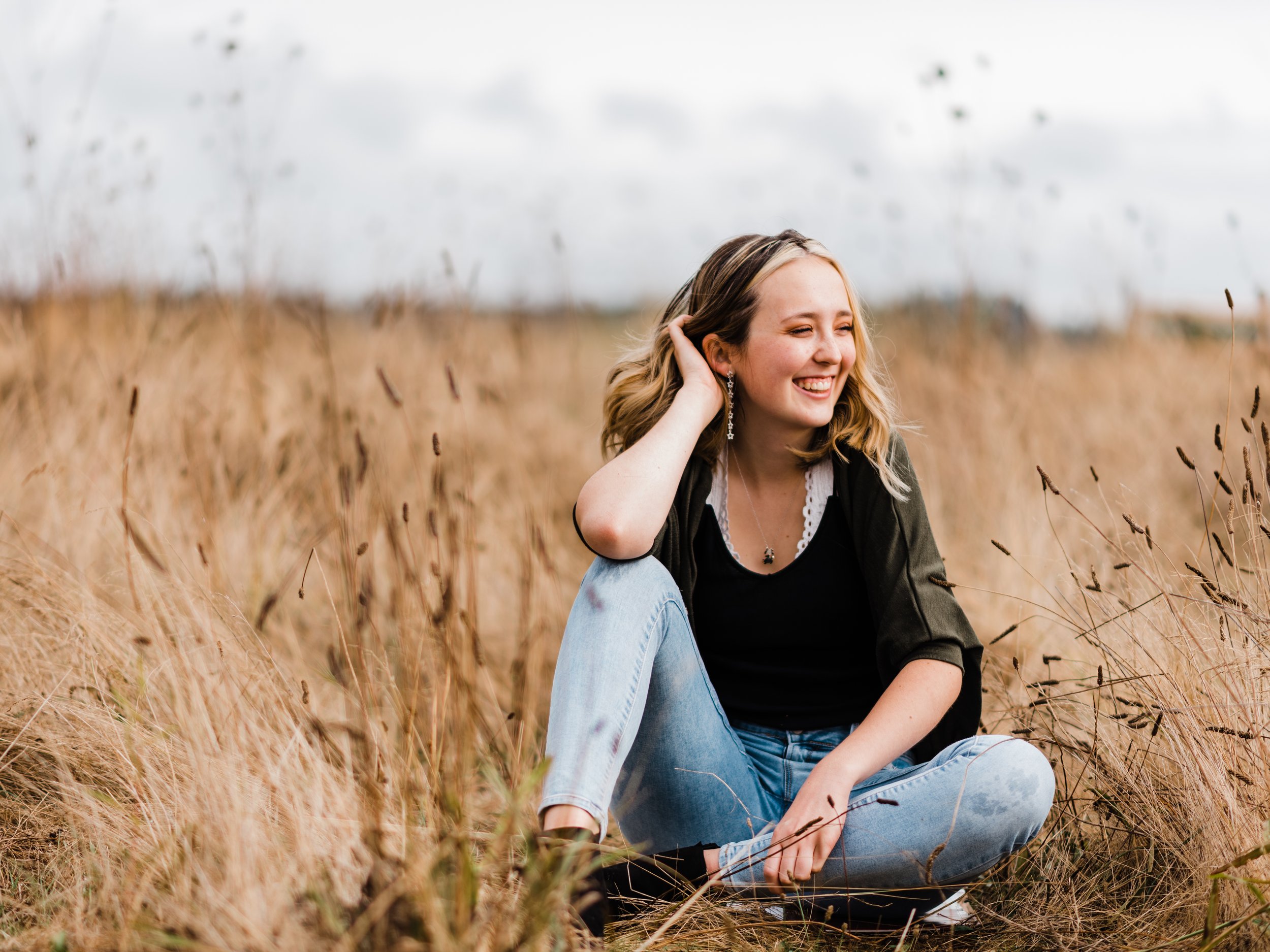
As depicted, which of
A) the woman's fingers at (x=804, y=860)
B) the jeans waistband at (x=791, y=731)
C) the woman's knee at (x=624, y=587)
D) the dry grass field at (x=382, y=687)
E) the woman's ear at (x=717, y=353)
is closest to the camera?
the dry grass field at (x=382, y=687)

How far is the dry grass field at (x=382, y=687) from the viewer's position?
1274 mm

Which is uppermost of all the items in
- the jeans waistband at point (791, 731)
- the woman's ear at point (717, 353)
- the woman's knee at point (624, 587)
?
the woman's ear at point (717, 353)

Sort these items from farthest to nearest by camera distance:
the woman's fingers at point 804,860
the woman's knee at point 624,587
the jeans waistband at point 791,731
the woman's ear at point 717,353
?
1. the woman's ear at point 717,353
2. the jeans waistband at point 791,731
3. the woman's knee at point 624,587
4. the woman's fingers at point 804,860

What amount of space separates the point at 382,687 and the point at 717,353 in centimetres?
95

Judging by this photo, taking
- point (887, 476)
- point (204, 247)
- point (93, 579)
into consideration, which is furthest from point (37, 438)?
point (887, 476)

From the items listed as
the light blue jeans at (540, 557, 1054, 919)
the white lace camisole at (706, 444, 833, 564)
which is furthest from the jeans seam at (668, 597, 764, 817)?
the white lace camisole at (706, 444, 833, 564)

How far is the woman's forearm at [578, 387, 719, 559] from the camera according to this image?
174 centimetres

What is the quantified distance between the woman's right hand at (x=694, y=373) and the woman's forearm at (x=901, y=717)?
24.8 inches

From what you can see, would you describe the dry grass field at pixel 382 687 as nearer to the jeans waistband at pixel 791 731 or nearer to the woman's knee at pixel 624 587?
the woman's knee at pixel 624 587

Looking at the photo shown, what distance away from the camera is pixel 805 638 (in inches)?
76.5

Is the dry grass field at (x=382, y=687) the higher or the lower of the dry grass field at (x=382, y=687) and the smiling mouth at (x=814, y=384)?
the lower

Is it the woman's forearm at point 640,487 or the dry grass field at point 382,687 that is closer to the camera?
the dry grass field at point 382,687

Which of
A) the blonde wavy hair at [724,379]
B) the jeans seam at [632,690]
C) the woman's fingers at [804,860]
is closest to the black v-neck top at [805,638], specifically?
the blonde wavy hair at [724,379]

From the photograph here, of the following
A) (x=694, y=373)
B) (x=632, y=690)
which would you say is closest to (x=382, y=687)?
(x=632, y=690)
